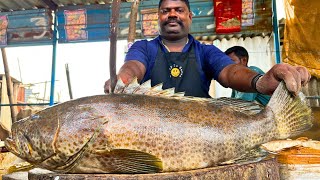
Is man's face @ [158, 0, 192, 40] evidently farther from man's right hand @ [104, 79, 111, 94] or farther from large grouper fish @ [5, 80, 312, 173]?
large grouper fish @ [5, 80, 312, 173]

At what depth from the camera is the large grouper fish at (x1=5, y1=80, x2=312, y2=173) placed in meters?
1.54

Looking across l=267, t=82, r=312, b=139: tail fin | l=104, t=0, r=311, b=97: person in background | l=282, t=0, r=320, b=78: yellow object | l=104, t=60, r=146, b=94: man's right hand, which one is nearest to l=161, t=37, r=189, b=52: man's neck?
l=104, t=0, r=311, b=97: person in background

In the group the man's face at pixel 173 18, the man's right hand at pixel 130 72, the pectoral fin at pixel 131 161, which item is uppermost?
the man's face at pixel 173 18

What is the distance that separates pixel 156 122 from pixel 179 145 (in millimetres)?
167

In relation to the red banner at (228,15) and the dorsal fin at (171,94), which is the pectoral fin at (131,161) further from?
the red banner at (228,15)

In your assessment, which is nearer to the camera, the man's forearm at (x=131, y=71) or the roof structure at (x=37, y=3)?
the man's forearm at (x=131, y=71)

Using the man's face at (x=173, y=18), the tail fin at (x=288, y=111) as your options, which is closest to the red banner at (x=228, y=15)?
the man's face at (x=173, y=18)

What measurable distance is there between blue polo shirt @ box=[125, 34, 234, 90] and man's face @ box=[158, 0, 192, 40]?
17 cm

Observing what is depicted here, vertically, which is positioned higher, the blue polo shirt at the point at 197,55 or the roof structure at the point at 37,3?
the roof structure at the point at 37,3

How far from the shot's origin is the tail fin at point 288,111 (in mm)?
1863

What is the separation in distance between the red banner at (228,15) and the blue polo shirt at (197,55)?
4.15 m

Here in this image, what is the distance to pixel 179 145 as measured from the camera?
164cm

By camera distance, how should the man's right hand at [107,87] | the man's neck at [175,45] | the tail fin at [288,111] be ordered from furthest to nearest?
the man's neck at [175,45], the man's right hand at [107,87], the tail fin at [288,111]

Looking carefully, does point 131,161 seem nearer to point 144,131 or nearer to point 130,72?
point 144,131
